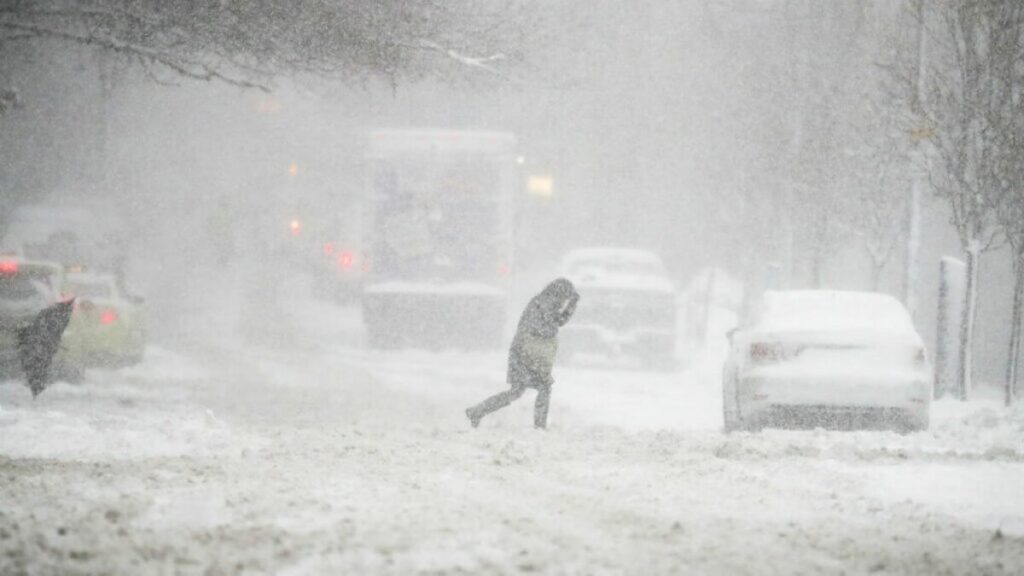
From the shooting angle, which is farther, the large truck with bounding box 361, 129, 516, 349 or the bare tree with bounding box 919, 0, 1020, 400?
the large truck with bounding box 361, 129, 516, 349

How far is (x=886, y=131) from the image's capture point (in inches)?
706

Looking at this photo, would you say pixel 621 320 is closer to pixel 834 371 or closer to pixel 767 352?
pixel 767 352

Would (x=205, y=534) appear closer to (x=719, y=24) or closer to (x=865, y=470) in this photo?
(x=865, y=470)

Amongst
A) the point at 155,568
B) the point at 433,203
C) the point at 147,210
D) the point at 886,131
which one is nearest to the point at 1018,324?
the point at 886,131

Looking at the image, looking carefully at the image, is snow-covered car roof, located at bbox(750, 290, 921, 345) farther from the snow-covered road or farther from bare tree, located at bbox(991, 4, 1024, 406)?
bare tree, located at bbox(991, 4, 1024, 406)

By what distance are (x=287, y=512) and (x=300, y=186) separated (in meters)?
30.4

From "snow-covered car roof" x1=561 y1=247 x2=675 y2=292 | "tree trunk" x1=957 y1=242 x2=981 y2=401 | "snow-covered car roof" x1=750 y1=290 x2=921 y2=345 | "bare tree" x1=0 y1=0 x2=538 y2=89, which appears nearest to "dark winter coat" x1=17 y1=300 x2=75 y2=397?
"bare tree" x1=0 y1=0 x2=538 y2=89

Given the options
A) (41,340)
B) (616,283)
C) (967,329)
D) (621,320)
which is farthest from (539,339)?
(616,283)

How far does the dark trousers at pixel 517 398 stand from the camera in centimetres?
1158

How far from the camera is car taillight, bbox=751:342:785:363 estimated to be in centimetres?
1153

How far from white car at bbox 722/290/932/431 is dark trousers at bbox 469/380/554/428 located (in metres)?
1.90

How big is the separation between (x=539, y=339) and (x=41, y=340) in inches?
207

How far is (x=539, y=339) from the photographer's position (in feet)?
37.8

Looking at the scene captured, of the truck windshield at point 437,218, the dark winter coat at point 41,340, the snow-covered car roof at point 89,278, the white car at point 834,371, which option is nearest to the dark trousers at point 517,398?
the white car at point 834,371
